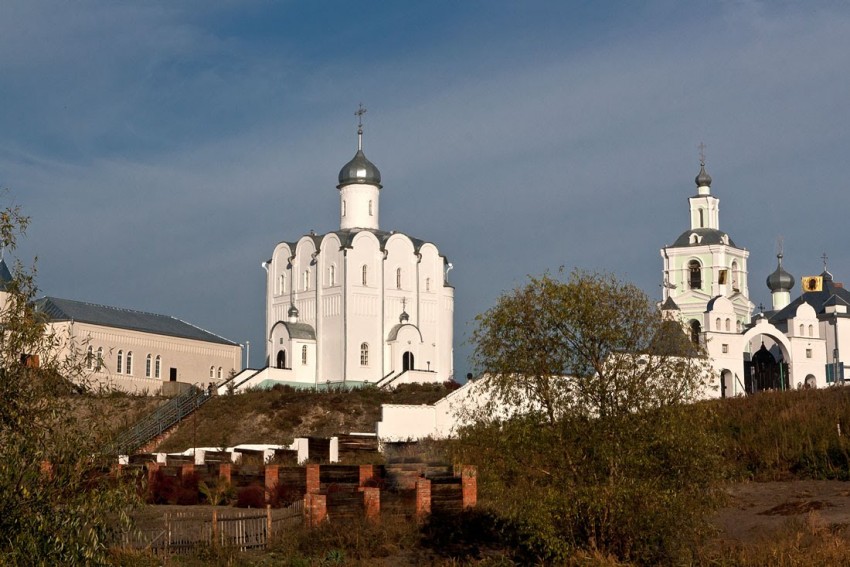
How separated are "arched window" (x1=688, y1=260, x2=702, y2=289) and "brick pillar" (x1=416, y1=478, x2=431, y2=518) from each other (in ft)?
150

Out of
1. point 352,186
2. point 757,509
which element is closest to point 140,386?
point 352,186

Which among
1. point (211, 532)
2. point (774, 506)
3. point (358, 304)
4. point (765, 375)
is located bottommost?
point (211, 532)

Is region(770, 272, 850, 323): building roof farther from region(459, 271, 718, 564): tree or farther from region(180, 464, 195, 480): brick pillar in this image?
region(459, 271, 718, 564): tree

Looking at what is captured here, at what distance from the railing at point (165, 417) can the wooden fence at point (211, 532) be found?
18.4 meters

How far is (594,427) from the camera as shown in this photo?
17.7 m

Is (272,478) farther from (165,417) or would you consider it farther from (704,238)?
(704,238)

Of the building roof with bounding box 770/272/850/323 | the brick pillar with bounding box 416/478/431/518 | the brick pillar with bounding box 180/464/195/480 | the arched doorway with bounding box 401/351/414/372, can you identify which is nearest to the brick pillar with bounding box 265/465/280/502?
the brick pillar with bounding box 180/464/195/480

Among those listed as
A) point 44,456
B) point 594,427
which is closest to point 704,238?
point 594,427

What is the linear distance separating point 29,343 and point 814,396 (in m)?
24.6

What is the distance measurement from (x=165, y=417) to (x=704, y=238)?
3377cm

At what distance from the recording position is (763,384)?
175ft

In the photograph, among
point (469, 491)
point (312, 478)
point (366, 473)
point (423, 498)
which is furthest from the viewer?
point (366, 473)

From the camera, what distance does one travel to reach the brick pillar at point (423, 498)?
22.2m

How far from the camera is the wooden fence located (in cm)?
1905
